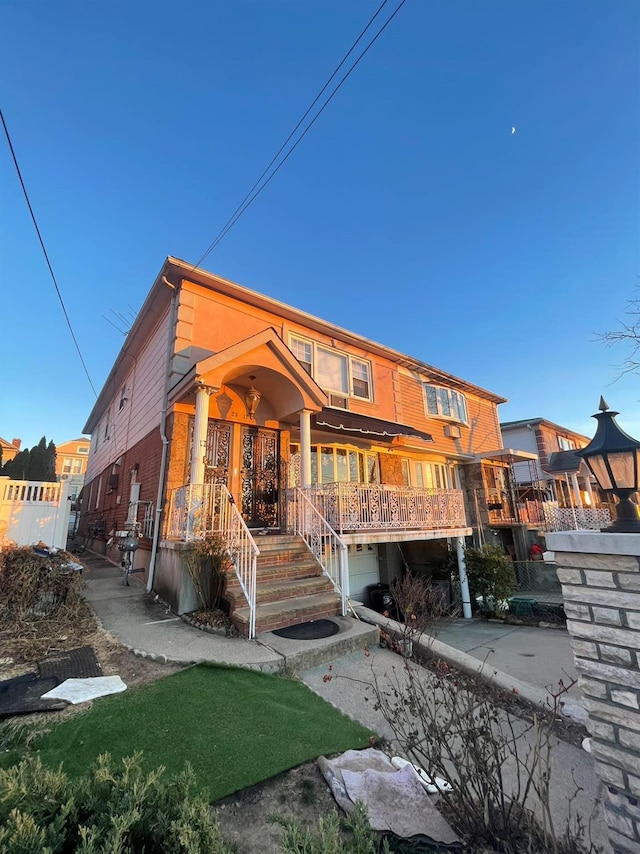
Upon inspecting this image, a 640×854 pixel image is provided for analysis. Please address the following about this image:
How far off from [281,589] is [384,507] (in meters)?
3.64

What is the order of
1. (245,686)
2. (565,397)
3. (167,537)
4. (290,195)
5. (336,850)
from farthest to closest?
1. (565,397)
2. (290,195)
3. (167,537)
4. (245,686)
5. (336,850)

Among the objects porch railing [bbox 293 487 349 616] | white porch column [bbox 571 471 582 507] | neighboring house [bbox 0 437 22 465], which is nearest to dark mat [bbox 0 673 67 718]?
porch railing [bbox 293 487 349 616]

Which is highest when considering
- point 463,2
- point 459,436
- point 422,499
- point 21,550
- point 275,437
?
point 463,2

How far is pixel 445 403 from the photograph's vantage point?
52.8ft

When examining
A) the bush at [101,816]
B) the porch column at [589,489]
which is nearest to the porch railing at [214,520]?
the bush at [101,816]

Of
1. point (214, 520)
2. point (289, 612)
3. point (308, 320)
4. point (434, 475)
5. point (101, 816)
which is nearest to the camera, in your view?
point (101, 816)

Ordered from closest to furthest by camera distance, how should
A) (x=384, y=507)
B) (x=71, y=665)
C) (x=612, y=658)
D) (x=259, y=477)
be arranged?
(x=612, y=658) < (x=71, y=665) < (x=384, y=507) < (x=259, y=477)

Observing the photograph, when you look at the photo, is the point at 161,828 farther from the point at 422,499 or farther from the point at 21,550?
the point at 422,499

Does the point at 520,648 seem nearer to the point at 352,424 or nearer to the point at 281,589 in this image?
the point at 281,589

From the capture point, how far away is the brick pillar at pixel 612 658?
2.05 meters

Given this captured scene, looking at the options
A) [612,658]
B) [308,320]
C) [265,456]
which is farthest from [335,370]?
[612,658]

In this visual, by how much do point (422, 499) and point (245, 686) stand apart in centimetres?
713

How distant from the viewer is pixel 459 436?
16.2 m

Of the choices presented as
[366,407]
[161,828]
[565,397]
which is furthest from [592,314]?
[161,828]
